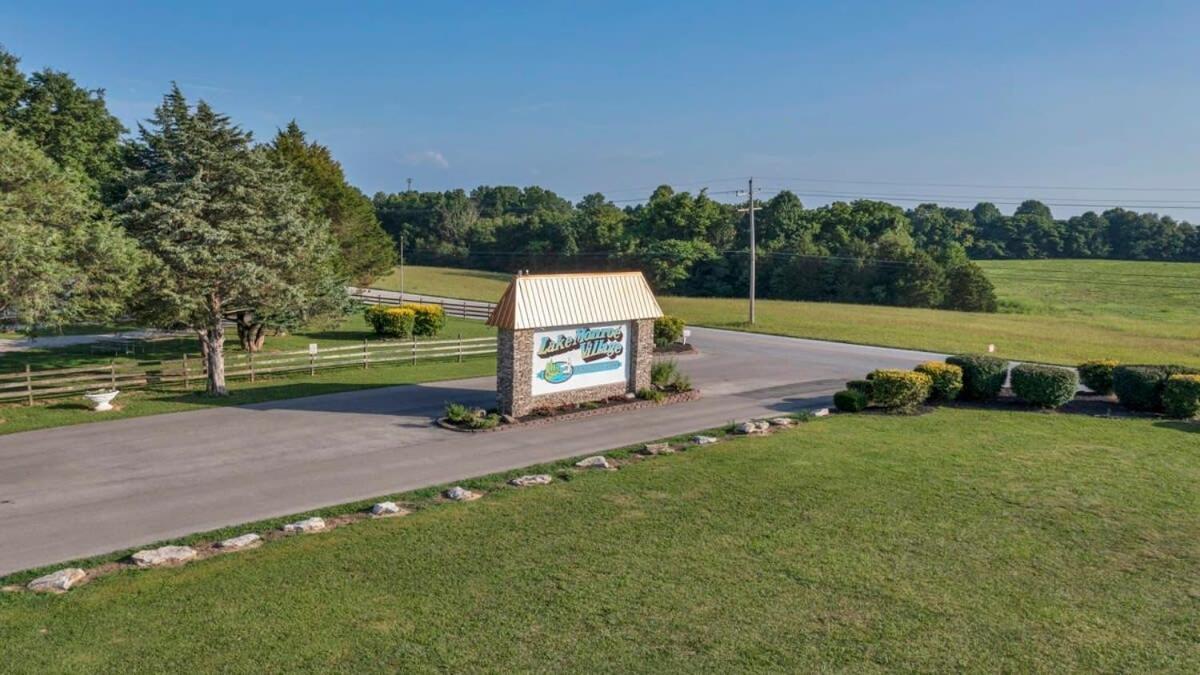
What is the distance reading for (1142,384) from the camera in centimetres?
2066

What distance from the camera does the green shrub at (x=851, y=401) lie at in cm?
2038

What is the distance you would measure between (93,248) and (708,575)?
1620 cm

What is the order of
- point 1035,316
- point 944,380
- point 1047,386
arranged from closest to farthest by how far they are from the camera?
point 1047,386
point 944,380
point 1035,316

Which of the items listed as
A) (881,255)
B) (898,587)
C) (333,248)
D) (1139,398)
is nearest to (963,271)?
(881,255)

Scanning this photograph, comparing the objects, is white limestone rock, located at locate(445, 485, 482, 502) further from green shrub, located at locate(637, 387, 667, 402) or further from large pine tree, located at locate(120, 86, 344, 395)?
large pine tree, located at locate(120, 86, 344, 395)

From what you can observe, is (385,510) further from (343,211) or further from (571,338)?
(343,211)

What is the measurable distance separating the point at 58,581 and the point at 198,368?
49.3 ft

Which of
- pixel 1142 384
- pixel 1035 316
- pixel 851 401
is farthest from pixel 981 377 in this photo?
pixel 1035 316

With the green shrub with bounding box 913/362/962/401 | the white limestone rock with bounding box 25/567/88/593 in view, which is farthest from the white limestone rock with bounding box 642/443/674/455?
the white limestone rock with bounding box 25/567/88/593

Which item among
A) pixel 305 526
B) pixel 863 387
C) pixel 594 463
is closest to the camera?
pixel 305 526

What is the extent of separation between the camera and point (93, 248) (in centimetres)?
1791

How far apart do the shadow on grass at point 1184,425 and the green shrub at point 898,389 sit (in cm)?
550

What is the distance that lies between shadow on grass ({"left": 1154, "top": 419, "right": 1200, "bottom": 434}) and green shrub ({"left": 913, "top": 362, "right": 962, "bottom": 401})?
4.60 metres

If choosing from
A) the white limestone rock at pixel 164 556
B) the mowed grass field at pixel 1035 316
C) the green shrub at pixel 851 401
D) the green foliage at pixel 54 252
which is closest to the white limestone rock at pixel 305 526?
the white limestone rock at pixel 164 556
